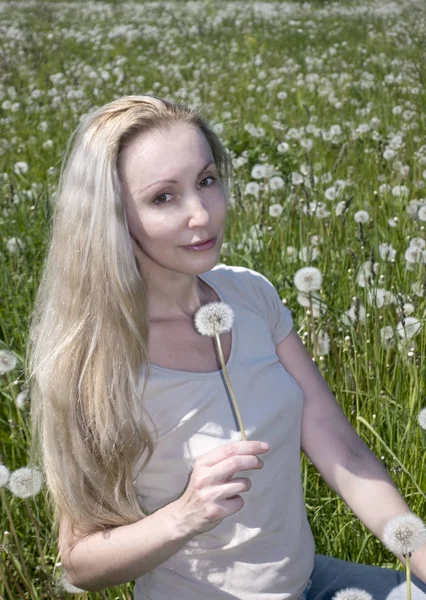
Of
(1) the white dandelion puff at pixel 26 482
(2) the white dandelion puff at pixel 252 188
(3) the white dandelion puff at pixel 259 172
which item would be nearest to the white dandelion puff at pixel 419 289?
(1) the white dandelion puff at pixel 26 482

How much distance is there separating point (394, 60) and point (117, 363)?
250 inches

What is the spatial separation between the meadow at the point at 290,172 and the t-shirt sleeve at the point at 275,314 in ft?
0.75

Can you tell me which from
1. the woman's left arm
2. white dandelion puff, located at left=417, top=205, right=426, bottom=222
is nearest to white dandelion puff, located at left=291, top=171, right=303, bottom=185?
white dandelion puff, located at left=417, top=205, right=426, bottom=222

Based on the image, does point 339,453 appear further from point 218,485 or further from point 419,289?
point 419,289

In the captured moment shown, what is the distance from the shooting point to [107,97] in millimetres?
6730

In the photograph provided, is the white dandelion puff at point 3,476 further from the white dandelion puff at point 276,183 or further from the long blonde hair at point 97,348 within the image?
the white dandelion puff at point 276,183

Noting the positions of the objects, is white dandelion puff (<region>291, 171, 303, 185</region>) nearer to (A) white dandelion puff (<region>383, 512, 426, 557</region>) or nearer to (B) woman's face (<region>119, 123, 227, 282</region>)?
(B) woman's face (<region>119, 123, 227, 282</region>)

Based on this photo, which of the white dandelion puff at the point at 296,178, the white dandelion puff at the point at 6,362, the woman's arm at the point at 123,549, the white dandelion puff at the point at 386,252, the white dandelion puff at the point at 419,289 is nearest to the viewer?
the woman's arm at the point at 123,549

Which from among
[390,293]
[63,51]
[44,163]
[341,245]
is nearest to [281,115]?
[44,163]

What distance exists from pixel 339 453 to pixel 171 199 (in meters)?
0.55

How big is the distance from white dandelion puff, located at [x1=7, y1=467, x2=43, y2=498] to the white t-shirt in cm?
26

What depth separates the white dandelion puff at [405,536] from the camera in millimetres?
1164

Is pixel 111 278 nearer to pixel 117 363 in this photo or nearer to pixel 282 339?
pixel 117 363

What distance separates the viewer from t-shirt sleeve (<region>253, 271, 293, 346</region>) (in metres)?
1.75
